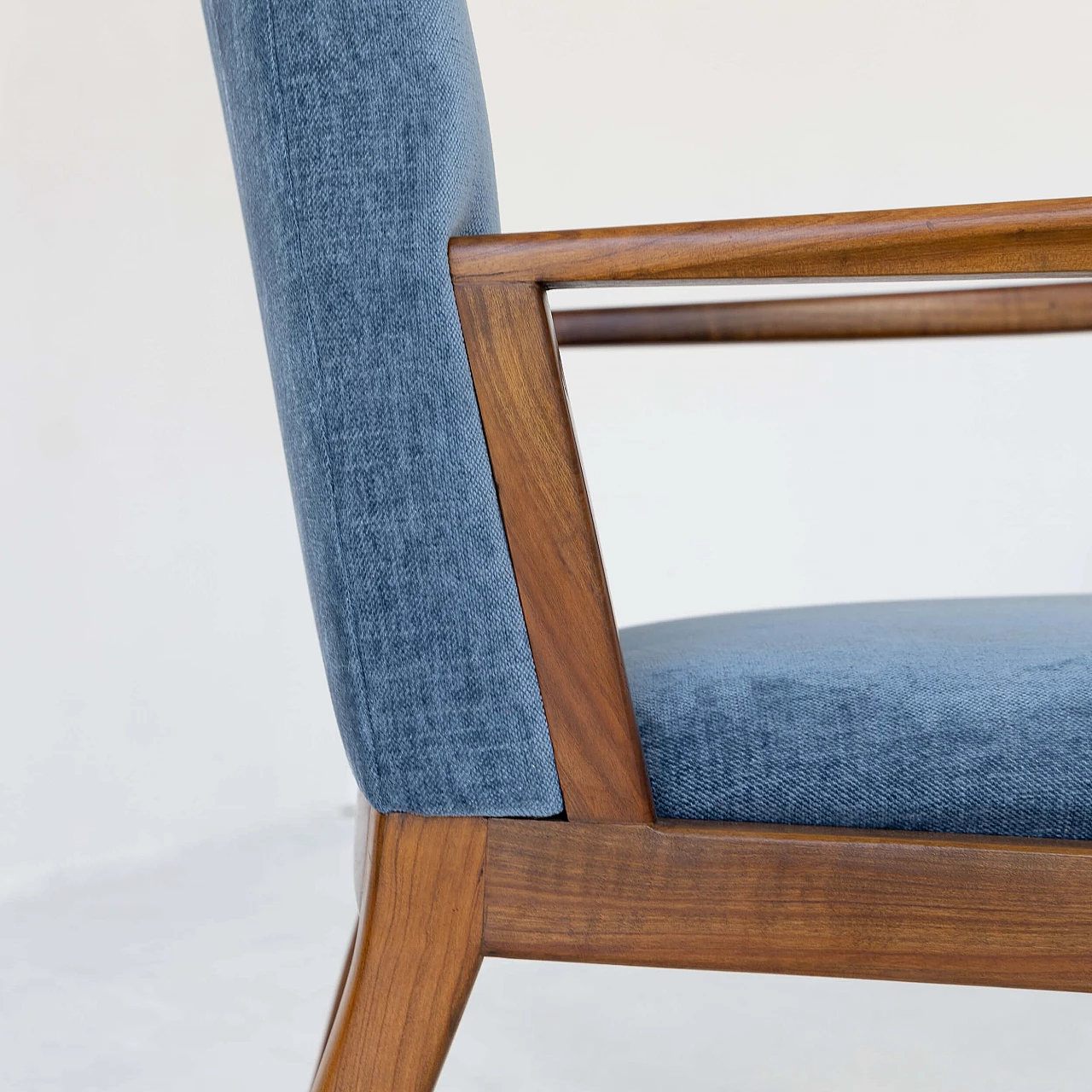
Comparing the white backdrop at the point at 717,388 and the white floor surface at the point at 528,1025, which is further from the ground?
the white backdrop at the point at 717,388

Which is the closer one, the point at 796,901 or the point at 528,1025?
the point at 796,901

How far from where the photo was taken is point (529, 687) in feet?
1.27

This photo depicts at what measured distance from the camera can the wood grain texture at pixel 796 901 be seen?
0.38 meters

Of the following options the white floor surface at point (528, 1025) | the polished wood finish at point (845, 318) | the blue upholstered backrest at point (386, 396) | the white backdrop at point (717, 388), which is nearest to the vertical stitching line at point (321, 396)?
the blue upholstered backrest at point (386, 396)

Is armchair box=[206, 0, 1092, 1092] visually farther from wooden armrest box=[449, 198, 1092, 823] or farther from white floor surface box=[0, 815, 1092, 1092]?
white floor surface box=[0, 815, 1092, 1092]

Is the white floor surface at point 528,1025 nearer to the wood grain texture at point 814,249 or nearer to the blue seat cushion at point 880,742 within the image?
the blue seat cushion at point 880,742

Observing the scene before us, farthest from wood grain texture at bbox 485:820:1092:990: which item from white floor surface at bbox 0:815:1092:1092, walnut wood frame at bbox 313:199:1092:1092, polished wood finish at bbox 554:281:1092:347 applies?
white floor surface at bbox 0:815:1092:1092

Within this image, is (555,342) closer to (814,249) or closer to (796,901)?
(814,249)

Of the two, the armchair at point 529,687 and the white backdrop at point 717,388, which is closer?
the armchair at point 529,687

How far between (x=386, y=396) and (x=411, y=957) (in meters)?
0.18

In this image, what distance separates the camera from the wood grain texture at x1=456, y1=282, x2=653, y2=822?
0.38m

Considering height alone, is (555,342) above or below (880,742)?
above

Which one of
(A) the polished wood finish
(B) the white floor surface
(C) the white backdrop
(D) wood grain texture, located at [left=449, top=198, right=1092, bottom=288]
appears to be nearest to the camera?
(D) wood grain texture, located at [left=449, top=198, right=1092, bottom=288]

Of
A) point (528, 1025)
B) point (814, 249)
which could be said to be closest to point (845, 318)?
point (814, 249)
